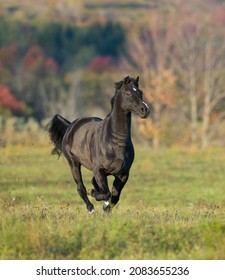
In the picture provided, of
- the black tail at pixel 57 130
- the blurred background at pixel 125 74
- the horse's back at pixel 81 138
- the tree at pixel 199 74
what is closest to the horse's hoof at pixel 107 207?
the horse's back at pixel 81 138

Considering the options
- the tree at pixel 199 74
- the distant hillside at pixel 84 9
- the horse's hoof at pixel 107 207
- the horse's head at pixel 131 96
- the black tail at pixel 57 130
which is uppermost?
the distant hillside at pixel 84 9

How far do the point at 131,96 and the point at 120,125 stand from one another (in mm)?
499

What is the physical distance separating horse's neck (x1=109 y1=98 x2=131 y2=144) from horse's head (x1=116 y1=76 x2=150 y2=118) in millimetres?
105

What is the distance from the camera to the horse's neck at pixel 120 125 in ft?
47.2

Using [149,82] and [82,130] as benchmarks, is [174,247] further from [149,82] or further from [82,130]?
[149,82]

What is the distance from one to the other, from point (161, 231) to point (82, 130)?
3614mm

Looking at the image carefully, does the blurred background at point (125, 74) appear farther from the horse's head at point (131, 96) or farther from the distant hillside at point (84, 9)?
the horse's head at point (131, 96)

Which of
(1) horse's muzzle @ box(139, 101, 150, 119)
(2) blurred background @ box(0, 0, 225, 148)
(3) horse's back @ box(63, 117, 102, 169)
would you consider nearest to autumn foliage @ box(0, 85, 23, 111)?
(2) blurred background @ box(0, 0, 225, 148)

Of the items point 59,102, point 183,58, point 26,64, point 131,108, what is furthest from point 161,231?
point 26,64

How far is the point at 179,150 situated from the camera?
39.2 meters

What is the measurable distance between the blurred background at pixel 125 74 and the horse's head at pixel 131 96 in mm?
16539

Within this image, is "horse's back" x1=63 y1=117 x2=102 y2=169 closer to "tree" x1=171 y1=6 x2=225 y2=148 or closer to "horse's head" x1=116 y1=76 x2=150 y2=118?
"horse's head" x1=116 y1=76 x2=150 y2=118

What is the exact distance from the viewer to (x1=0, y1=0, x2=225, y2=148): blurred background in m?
46.1
